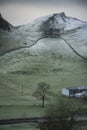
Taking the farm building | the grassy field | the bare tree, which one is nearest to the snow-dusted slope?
the grassy field

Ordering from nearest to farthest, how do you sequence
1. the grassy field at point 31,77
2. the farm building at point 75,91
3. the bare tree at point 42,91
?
the grassy field at point 31,77 → the bare tree at point 42,91 → the farm building at point 75,91

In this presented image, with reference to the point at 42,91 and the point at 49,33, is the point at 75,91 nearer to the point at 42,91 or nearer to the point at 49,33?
the point at 42,91

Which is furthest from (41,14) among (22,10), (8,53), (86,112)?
(86,112)

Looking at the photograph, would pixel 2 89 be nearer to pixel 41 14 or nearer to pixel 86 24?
pixel 41 14

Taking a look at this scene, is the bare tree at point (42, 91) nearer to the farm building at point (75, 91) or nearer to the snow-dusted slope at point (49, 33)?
the farm building at point (75, 91)

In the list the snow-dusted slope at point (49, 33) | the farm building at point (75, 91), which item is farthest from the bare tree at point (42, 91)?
the snow-dusted slope at point (49, 33)

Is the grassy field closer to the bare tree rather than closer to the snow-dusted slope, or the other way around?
the bare tree
